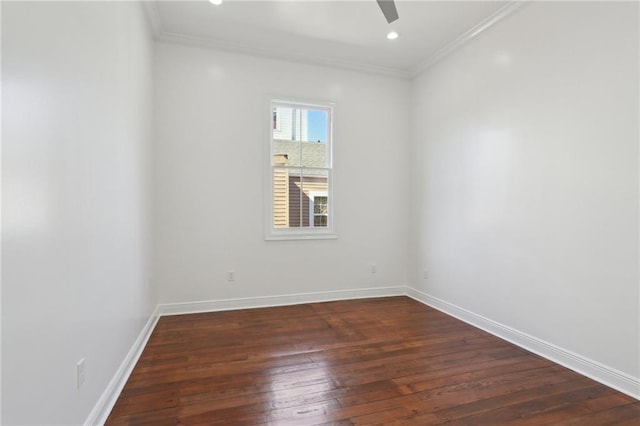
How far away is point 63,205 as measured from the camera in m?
1.35

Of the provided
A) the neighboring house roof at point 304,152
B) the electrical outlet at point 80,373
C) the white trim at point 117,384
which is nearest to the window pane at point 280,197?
the neighboring house roof at point 304,152

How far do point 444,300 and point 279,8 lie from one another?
351 centimetres

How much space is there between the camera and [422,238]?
420cm

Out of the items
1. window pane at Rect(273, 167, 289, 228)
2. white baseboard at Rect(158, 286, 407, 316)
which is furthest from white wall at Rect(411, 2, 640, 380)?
window pane at Rect(273, 167, 289, 228)

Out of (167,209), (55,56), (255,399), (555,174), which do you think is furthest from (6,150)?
(555,174)

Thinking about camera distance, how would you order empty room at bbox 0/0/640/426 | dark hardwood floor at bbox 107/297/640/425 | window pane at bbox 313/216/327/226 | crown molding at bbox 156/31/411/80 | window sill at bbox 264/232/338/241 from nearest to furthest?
empty room at bbox 0/0/640/426, dark hardwood floor at bbox 107/297/640/425, crown molding at bbox 156/31/411/80, window sill at bbox 264/232/338/241, window pane at bbox 313/216/327/226

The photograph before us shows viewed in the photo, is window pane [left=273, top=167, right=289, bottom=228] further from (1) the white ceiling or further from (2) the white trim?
(2) the white trim

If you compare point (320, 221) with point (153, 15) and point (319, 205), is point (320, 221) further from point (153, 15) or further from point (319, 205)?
point (153, 15)

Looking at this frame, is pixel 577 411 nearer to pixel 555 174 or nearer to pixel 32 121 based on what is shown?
pixel 555 174

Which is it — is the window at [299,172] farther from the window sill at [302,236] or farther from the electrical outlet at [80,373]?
the electrical outlet at [80,373]

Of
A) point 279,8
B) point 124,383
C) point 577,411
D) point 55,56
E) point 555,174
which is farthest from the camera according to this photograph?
point 279,8

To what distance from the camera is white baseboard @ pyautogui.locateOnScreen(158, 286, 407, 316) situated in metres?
3.58

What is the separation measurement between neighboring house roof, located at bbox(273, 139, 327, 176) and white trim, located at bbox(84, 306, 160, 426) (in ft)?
7.69

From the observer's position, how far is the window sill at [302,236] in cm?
389
